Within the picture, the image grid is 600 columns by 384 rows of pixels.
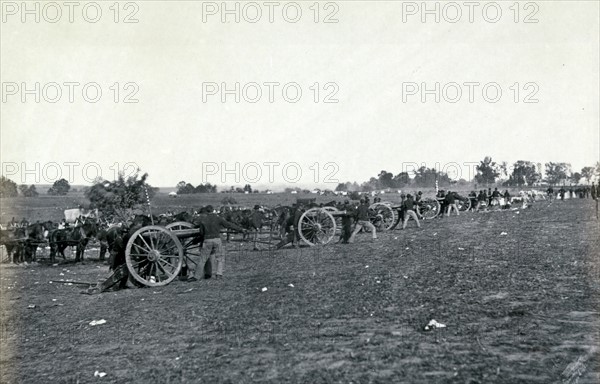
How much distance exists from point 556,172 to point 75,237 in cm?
11111

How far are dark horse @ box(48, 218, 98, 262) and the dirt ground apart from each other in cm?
491

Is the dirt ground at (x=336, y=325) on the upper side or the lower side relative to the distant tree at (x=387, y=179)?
lower

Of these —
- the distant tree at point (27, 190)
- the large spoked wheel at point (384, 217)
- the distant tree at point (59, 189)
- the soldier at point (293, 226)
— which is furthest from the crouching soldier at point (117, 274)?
the distant tree at point (59, 189)

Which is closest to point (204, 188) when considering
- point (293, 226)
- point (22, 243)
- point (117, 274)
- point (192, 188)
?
point (192, 188)

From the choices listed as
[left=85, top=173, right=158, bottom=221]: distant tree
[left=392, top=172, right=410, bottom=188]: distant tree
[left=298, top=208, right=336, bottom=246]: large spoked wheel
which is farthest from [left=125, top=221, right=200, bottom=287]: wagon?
[left=392, top=172, right=410, bottom=188]: distant tree

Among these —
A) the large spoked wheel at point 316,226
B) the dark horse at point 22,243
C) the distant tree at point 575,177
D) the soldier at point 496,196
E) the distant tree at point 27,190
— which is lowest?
the dark horse at point 22,243

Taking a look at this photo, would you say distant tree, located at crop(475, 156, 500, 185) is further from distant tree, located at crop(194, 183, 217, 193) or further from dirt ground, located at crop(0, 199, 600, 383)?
dirt ground, located at crop(0, 199, 600, 383)

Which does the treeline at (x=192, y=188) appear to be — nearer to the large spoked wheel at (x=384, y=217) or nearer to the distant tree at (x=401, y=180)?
the distant tree at (x=401, y=180)

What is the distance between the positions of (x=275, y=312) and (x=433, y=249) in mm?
7562

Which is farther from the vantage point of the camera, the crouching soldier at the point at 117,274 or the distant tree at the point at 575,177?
the distant tree at the point at 575,177

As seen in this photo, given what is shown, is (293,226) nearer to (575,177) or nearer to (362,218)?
(362,218)

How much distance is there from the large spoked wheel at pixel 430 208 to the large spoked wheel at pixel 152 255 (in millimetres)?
18182

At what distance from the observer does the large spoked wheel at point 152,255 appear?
421 inches

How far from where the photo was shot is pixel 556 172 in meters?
108
